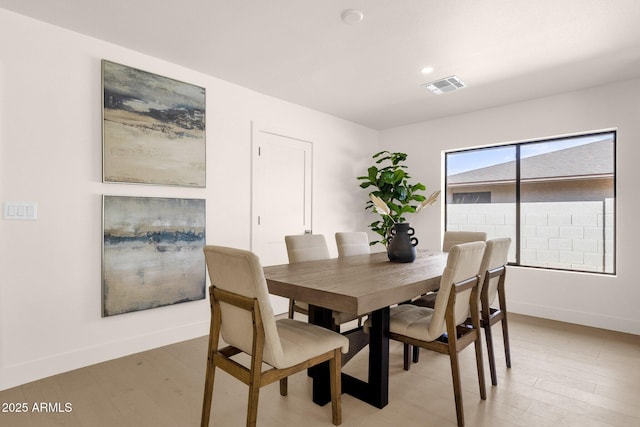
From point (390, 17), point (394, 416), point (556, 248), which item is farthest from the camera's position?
point (556, 248)

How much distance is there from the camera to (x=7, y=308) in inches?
89.7

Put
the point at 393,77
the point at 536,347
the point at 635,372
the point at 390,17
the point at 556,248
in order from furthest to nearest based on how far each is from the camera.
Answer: the point at 556,248, the point at 393,77, the point at 536,347, the point at 635,372, the point at 390,17

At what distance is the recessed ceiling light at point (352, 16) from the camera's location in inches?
89.4

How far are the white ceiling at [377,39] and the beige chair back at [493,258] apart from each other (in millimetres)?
1553

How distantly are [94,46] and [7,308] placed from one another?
2.01 metres

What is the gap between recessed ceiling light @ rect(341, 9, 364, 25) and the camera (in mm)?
2271

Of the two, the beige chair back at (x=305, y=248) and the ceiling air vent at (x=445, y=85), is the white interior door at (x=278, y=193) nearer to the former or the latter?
the beige chair back at (x=305, y=248)

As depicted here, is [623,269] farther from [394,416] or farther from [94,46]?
[94,46]

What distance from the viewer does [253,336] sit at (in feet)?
4.94

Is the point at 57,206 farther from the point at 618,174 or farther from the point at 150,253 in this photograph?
the point at 618,174

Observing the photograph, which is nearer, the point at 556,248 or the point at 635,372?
the point at 635,372

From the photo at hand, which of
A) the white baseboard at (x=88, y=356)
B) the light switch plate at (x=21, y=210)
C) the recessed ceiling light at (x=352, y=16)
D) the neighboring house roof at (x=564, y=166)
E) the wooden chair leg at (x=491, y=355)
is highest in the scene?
the recessed ceiling light at (x=352, y=16)

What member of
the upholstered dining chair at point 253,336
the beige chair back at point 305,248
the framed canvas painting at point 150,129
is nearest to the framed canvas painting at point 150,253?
the framed canvas painting at point 150,129

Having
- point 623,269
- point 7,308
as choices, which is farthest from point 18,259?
point 623,269
